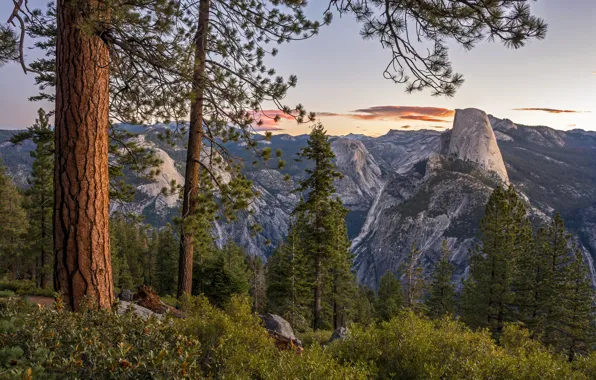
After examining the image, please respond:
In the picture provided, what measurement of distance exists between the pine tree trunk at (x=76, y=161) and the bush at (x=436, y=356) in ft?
11.6

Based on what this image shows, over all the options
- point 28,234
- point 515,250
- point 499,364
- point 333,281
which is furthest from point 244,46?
point 28,234

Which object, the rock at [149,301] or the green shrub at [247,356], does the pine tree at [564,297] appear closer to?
the rock at [149,301]

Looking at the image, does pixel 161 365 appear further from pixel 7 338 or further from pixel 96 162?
pixel 96 162

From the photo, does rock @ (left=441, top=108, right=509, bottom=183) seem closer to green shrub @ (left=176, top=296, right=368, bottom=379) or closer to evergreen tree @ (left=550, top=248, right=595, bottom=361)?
evergreen tree @ (left=550, top=248, right=595, bottom=361)

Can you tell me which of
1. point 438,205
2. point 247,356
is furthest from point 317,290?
point 438,205

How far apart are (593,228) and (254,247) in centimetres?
15580

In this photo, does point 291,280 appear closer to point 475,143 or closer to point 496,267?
point 496,267

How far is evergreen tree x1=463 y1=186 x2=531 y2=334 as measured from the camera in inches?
1028

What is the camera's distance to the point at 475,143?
163250 millimetres

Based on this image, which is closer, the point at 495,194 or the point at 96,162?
the point at 96,162

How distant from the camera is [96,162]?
4.64 metres

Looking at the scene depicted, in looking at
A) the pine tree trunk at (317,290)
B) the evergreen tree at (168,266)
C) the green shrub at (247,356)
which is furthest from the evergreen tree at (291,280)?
the green shrub at (247,356)

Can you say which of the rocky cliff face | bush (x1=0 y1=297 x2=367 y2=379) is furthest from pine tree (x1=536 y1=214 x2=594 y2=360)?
the rocky cliff face

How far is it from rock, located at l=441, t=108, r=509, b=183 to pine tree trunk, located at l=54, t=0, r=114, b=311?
177 m
